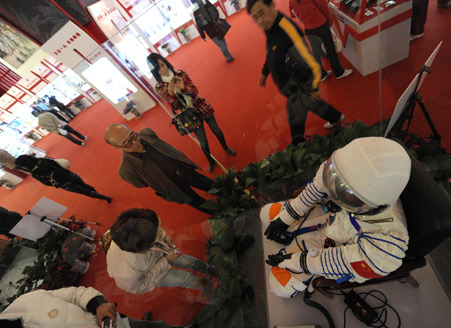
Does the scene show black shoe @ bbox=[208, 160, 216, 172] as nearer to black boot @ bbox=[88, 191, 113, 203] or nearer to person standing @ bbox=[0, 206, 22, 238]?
black boot @ bbox=[88, 191, 113, 203]

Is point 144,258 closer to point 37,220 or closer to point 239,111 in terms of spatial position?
point 239,111

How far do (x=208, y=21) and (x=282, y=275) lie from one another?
2199mm

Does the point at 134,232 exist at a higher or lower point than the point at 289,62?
lower

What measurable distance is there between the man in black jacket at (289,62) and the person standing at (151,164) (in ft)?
4.24

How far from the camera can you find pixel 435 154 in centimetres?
200

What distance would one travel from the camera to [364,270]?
3.89ft

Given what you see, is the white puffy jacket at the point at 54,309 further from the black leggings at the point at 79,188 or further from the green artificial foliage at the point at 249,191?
the black leggings at the point at 79,188

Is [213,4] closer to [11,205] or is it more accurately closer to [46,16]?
[46,16]

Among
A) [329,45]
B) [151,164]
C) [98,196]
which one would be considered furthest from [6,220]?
[329,45]

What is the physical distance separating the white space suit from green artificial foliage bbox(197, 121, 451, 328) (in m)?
0.36

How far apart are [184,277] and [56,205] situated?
2.16 metres

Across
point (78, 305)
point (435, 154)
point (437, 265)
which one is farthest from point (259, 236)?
point (435, 154)

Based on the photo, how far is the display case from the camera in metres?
1.75

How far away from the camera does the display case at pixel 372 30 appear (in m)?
1.75
